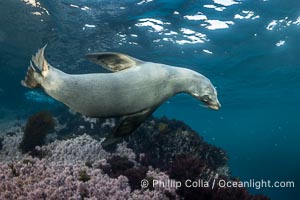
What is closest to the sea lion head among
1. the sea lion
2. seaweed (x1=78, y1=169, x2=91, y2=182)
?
the sea lion

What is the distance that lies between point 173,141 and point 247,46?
1475cm

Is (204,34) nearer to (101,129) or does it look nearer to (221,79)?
(101,129)

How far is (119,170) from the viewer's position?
284 inches

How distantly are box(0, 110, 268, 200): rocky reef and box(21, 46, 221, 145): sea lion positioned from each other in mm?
2125

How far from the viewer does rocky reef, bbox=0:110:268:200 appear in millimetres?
5504

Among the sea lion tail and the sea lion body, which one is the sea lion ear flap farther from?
Answer: the sea lion tail

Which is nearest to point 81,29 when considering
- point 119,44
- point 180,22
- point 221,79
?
point 119,44

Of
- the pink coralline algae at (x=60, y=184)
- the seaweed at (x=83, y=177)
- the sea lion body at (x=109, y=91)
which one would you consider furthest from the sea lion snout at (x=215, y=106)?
the seaweed at (x=83, y=177)

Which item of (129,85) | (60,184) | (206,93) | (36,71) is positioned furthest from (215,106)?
(60,184)

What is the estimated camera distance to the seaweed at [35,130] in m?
10.0

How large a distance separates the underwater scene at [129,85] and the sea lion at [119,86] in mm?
15

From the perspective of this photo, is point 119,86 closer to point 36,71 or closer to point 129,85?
point 129,85

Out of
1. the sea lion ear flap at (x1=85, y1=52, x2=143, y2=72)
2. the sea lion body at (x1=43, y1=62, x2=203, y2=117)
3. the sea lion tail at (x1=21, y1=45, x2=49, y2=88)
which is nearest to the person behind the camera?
the sea lion body at (x1=43, y1=62, x2=203, y2=117)

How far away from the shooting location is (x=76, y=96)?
3920 millimetres
